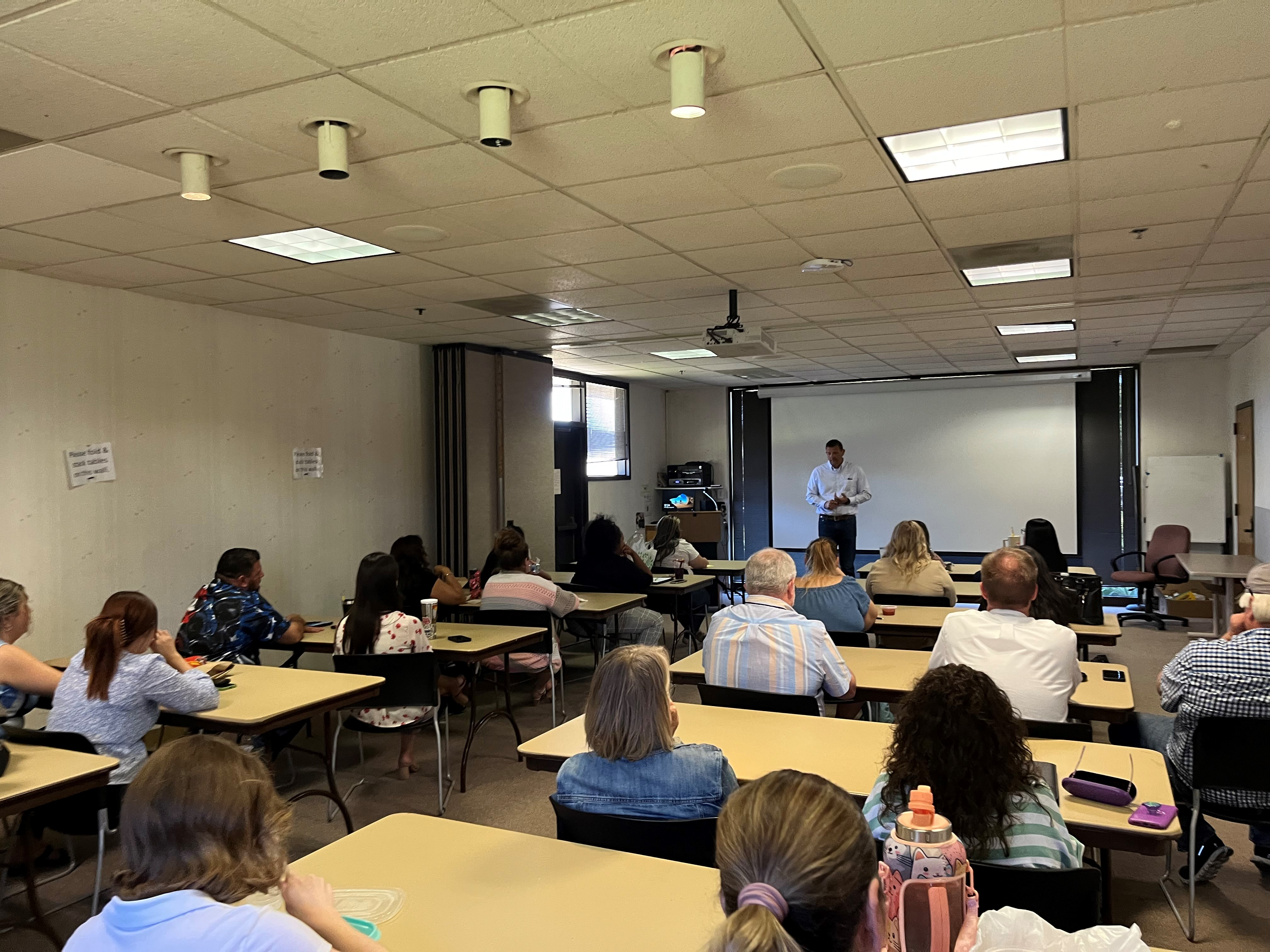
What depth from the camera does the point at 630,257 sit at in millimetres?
4777

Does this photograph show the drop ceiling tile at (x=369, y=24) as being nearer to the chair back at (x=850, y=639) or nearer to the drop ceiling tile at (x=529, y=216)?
the drop ceiling tile at (x=529, y=216)

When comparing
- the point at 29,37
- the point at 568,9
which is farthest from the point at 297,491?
the point at 568,9

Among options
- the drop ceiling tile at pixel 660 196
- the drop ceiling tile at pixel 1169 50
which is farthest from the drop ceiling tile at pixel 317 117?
the drop ceiling tile at pixel 1169 50

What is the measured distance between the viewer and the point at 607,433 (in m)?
11.5

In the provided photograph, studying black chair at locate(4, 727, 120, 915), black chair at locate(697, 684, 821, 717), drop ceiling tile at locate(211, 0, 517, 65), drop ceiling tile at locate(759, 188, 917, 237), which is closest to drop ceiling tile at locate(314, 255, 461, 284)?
drop ceiling tile at locate(759, 188, 917, 237)

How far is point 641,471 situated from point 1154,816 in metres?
10.4

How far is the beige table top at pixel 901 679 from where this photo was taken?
3.06 meters

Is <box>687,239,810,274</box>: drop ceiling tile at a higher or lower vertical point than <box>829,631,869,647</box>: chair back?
higher

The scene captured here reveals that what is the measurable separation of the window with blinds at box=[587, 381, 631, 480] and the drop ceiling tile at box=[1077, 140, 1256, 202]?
7742 mm

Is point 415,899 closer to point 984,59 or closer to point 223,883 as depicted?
point 223,883

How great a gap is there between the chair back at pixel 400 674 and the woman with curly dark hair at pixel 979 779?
265 centimetres

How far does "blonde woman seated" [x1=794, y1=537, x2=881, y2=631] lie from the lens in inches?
173

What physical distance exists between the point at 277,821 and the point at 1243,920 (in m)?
→ 3.28

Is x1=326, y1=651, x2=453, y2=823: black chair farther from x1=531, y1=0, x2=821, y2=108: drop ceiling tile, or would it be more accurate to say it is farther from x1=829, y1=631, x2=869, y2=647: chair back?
x1=531, y1=0, x2=821, y2=108: drop ceiling tile
